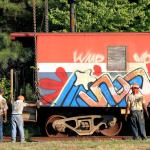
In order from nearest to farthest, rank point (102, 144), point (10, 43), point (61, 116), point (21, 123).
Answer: point (102, 144)
point (21, 123)
point (61, 116)
point (10, 43)

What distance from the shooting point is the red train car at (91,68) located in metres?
19.1

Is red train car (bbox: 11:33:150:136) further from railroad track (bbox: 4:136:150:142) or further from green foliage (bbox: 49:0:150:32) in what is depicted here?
green foliage (bbox: 49:0:150:32)

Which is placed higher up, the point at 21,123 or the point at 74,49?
the point at 74,49

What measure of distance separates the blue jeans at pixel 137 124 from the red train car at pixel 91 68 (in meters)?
1.20

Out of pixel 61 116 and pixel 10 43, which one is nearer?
pixel 61 116

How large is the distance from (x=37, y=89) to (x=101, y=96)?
6.62ft

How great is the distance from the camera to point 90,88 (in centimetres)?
1912

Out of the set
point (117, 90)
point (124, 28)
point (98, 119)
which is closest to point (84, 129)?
point (98, 119)

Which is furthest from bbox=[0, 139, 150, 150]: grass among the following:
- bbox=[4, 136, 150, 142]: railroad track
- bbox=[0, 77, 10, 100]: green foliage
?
bbox=[0, 77, 10, 100]: green foliage

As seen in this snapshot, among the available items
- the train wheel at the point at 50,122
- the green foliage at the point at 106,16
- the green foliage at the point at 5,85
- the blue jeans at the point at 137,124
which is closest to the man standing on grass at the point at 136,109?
the blue jeans at the point at 137,124

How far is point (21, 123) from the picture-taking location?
60.3 feet

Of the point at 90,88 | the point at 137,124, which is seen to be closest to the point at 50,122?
the point at 90,88

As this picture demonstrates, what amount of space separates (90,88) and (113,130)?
1.63 meters

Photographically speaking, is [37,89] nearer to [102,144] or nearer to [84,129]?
[84,129]
